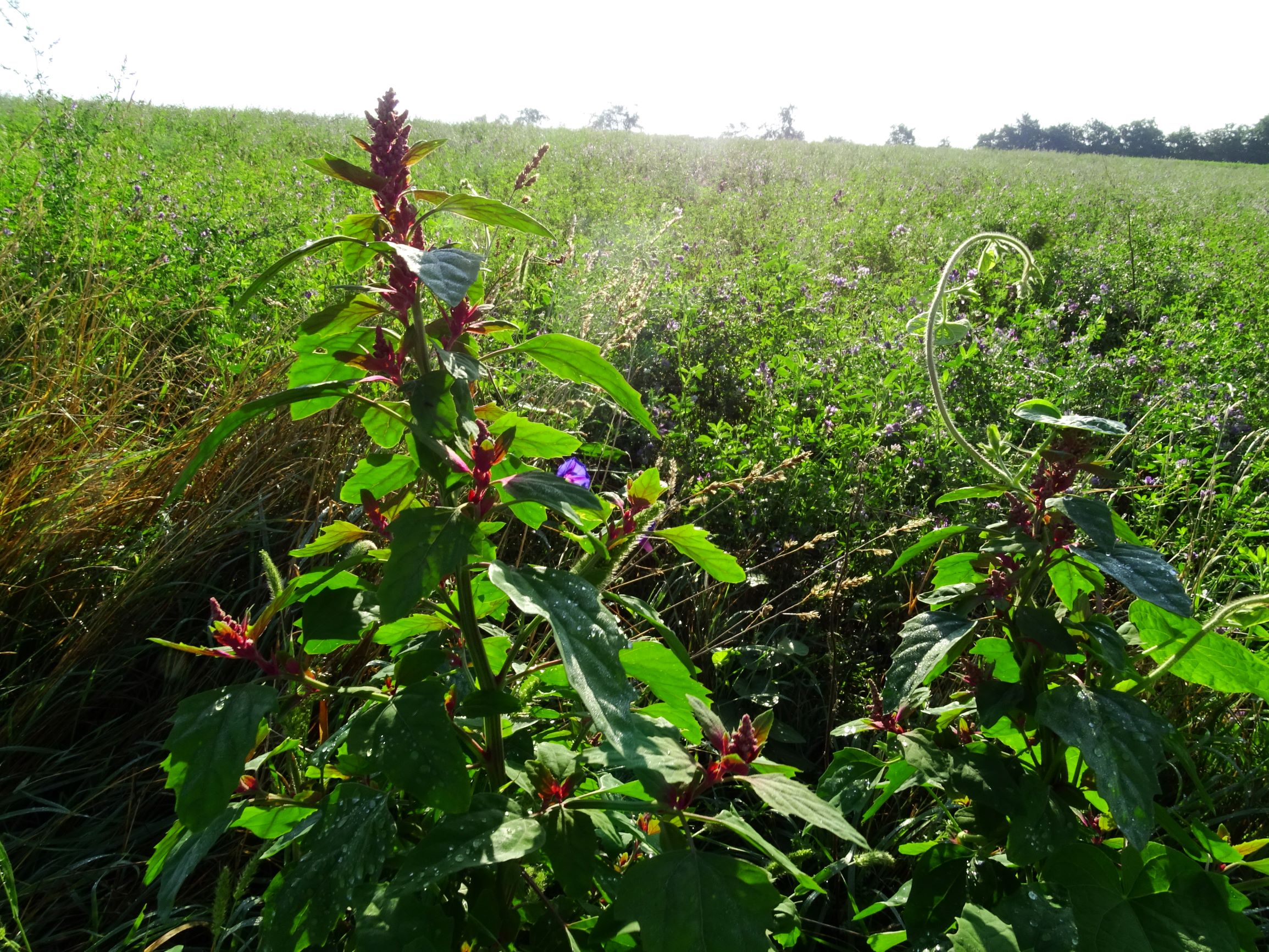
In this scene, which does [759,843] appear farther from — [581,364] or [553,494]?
[581,364]

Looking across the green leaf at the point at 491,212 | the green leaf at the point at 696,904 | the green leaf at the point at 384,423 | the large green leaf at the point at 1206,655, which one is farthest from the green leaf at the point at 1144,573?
the green leaf at the point at 384,423

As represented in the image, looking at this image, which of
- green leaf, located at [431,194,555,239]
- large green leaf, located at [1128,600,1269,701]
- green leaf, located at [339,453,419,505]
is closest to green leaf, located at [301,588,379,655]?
green leaf, located at [339,453,419,505]

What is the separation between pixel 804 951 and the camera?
4.95 feet

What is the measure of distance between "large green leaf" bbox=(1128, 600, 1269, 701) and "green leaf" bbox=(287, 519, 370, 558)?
3.53ft

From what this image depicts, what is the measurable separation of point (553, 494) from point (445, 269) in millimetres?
252

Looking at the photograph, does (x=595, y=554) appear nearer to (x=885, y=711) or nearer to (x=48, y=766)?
(x=885, y=711)

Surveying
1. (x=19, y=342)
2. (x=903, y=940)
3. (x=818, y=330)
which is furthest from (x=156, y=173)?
(x=903, y=940)

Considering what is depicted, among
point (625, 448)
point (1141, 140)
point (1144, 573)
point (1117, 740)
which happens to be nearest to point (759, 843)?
point (1117, 740)

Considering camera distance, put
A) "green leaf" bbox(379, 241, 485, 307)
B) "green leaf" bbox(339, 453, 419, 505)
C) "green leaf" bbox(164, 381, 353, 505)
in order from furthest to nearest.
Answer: "green leaf" bbox(339, 453, 419, 505) < "green leaf" bbox(164, 381, 353, 505) < "green leaf" bbox(379, 241, 485, 307)

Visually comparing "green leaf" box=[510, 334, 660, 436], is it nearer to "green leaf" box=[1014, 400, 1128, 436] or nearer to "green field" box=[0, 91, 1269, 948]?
"green field" box=[0, 91, 1269, 948]

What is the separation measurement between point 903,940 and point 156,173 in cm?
683

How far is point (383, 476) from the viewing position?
0.93 metres

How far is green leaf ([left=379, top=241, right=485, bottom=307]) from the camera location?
23.6 inches

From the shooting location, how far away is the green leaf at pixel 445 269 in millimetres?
600
